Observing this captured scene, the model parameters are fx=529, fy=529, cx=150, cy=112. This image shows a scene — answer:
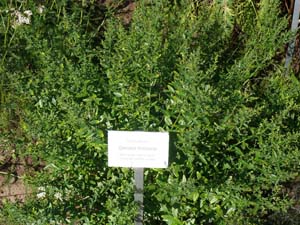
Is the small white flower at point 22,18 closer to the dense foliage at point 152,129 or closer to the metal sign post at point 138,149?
the dense foliage at point 152,129

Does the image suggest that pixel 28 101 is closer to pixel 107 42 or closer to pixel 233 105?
pixel 107 42

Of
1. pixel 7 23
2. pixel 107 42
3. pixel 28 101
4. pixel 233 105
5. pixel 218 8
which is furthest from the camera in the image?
pixel 218 8

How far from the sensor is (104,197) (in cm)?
239

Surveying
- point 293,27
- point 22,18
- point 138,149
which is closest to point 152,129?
point 138,149

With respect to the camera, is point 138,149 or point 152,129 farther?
point 152,129

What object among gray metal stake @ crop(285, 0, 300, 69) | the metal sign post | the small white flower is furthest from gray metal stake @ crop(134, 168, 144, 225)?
gray metal stake @ crop(285, 0, 300, 69)

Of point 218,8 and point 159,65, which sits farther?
point 218,8

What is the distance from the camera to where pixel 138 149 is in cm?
200

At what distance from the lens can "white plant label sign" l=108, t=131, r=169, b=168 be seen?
1.97m

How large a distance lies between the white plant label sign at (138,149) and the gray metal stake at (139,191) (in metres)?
0.05

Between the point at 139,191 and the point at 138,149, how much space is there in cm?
19

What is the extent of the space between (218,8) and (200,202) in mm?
1409

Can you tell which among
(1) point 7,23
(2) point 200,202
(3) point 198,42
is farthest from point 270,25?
(1) point 7,23

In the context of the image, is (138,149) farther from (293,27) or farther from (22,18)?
(293,27)
